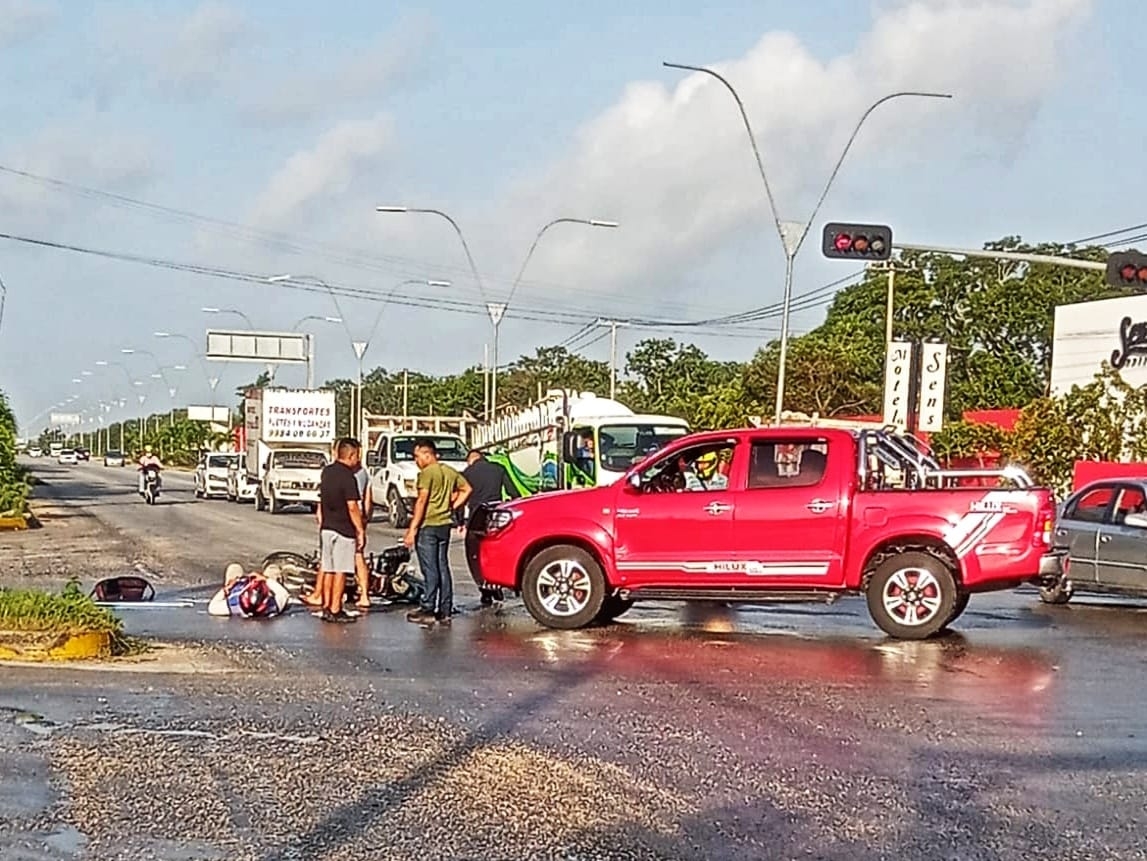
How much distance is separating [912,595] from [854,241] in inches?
416

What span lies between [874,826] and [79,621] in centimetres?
731

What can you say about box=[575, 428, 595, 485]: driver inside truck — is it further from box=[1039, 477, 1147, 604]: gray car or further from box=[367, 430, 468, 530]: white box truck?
box=[1039, 477, 1147, 604]: gray car

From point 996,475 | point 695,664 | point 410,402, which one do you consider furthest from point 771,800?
point 410,402

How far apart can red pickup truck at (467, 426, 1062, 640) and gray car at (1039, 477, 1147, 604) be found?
306cm

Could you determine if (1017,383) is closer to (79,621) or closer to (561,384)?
(561,384)

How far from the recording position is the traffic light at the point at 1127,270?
2428 cm

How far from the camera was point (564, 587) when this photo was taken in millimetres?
15461

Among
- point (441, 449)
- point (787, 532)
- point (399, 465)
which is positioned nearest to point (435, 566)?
point (787, 532)

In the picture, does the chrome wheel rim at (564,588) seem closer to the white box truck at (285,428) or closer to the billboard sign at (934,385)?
the billboard sign at (934,385)

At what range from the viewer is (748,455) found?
1502cm

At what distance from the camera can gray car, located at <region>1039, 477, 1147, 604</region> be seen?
17.4 m

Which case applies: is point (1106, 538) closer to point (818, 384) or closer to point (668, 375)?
point (818, 384)

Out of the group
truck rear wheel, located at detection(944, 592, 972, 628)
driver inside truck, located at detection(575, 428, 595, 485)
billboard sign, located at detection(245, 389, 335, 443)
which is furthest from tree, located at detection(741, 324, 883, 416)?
truck rear wheel, located at detection(944, 592, 972, 628)

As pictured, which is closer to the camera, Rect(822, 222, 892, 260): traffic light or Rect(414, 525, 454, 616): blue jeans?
Rect(414, 525, 454, 616): blue jeans
